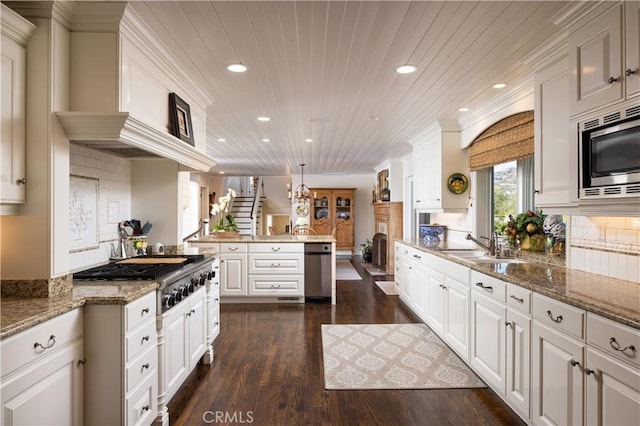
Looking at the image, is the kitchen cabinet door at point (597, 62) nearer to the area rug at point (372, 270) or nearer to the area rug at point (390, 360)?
the area rug at point (390, 360)

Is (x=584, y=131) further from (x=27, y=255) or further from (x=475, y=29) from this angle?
(x=27, y=255)

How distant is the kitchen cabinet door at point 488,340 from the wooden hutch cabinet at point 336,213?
8013 millimetres

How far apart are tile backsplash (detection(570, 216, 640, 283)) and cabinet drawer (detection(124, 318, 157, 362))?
2.77 meters

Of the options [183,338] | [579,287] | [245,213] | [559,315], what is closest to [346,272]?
[183,338]

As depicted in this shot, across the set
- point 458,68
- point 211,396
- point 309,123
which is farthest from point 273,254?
point 458,68

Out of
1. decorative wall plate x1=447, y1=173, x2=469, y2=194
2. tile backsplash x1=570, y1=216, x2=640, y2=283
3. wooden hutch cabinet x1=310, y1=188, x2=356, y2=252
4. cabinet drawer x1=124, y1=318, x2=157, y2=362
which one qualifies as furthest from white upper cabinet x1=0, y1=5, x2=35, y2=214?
wooden hutch cabinet x1=310, y1=188, x2=356, y2=252

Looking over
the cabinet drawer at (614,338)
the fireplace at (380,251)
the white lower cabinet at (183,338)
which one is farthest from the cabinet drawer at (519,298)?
the fireplace at (380,251)

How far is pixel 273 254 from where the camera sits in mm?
5320

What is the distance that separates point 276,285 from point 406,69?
11.6 ft

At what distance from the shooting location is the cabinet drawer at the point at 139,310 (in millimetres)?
1828

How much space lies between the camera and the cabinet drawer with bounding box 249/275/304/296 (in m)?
5.30

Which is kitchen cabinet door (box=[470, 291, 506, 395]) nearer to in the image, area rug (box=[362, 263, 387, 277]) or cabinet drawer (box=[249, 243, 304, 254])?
cabinet drawer (box=[249, 243, 304, 254])

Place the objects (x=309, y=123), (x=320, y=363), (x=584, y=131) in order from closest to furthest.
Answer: (x=584, y=131) → (x=320, y=363) → (x=309, y=123)

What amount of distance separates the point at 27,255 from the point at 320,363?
2.29m
